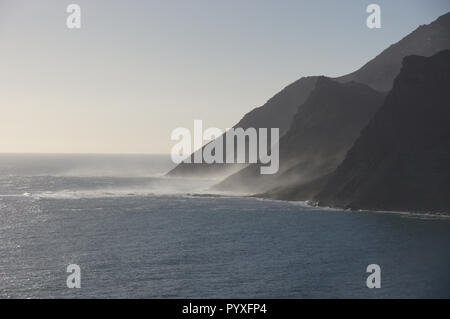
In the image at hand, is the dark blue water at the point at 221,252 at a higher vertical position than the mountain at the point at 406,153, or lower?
lower

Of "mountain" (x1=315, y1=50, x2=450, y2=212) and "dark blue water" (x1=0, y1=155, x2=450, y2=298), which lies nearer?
"dark blue water" (x1=0, y1=155, x2=450, y2=298)

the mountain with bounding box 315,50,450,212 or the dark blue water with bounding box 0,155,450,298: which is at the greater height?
the mountain with bounding box 315,50,450,212

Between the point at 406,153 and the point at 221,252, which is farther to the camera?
the point at 406,153

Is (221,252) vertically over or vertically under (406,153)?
under
